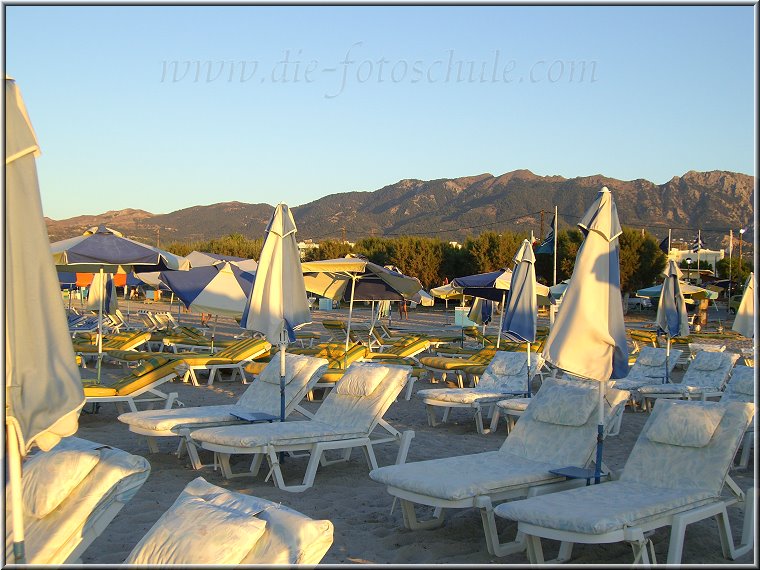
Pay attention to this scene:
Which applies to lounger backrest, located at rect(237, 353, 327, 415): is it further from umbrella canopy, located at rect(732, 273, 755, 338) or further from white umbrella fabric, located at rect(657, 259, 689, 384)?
white umbrella fabric, located at rect(657, 259, 689, 384)

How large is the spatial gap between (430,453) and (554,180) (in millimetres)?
161381

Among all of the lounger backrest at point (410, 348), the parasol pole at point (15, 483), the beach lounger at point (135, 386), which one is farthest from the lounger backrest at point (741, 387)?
the parasol pole at point (15, 483)

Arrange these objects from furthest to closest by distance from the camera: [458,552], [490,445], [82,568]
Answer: [490,445], [458,552], [82,568]

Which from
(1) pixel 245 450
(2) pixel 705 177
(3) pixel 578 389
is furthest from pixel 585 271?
(2) pixel 705 177

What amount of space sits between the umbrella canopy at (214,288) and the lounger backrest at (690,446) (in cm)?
876

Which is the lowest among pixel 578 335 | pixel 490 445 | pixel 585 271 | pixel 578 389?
pixel 490 445

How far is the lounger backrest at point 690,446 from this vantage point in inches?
195

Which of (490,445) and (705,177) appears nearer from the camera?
(490,445)

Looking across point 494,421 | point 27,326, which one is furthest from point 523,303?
point 27,326

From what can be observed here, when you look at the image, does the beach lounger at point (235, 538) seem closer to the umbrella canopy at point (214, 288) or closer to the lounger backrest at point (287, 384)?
the lounger backrest at point (287, 384)

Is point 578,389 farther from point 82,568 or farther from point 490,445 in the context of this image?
point 82,568

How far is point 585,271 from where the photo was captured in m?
5.66

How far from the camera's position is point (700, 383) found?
431 inches

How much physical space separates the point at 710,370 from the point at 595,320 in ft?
20.8
